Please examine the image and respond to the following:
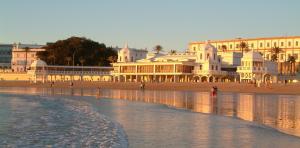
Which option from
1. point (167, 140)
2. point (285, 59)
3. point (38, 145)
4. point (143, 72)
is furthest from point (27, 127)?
point (285, 59)

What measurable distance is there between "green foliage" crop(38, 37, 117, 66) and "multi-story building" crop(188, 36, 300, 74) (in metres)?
27.7

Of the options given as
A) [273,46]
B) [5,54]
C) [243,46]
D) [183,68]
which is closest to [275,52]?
[243,46]

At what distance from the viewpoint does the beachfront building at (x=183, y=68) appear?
107 meters

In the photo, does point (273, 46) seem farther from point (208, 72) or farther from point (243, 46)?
point (208, 72)

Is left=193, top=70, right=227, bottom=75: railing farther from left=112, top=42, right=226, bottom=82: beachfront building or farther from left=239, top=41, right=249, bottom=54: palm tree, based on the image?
left=239, top=41, right=249, bottom=54: palm tree

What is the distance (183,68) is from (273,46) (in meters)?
50.1

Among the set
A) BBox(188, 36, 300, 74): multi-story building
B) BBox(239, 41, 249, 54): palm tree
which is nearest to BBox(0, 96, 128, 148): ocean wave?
BBox(188, 36, 300, 74): multi-story building

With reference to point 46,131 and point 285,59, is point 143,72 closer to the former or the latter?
point 285,59

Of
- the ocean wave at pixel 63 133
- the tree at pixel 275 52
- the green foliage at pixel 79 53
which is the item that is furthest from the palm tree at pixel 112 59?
the ocean wave at pixel 63 133

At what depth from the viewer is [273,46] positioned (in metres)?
147

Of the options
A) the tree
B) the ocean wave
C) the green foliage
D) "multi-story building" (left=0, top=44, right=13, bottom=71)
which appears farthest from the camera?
"multi-story building" (left=0, top=44, right=13, bottom=71)

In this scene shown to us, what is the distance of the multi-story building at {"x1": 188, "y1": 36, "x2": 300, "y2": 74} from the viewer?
136 m

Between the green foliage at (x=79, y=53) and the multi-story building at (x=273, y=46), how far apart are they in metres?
27.7

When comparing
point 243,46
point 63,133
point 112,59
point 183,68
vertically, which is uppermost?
point 243,46
